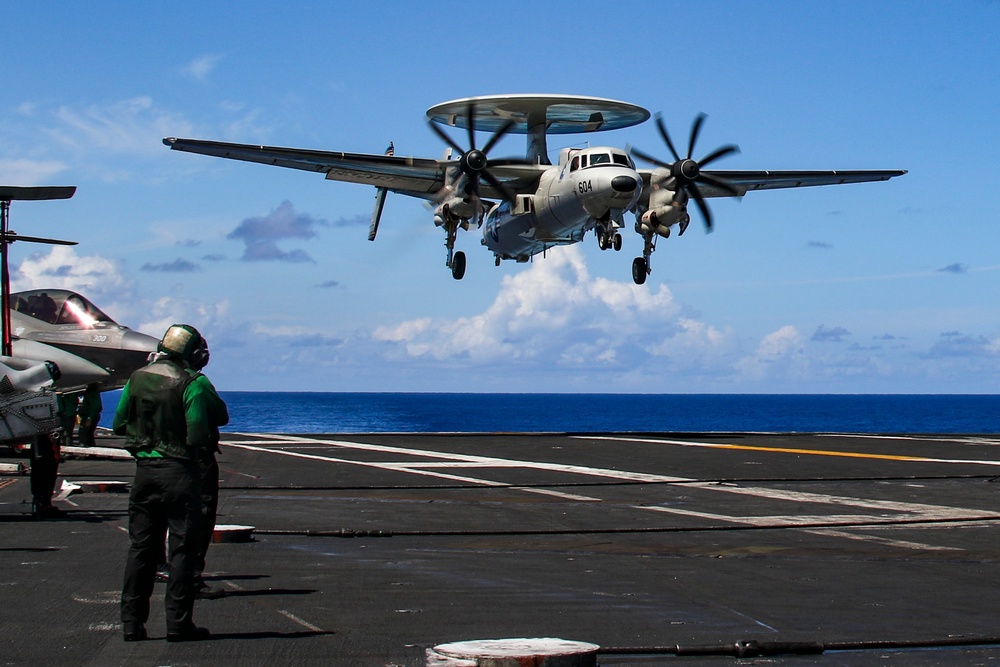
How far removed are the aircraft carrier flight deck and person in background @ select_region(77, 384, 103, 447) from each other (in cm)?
646

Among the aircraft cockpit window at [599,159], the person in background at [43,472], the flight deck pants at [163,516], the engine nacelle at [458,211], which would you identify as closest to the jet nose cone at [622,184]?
the aircraft cockpit window at [599,159]

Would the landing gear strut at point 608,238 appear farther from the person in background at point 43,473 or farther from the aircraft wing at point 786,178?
the person in background at point 43,473

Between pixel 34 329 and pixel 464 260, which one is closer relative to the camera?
pixel 34 329

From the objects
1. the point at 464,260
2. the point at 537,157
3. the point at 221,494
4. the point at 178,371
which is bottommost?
the point at 221,494

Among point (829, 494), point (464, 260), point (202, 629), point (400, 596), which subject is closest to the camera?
point (202, 629)

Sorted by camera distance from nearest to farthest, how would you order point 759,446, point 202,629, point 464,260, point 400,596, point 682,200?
1. point 202,629
2. point 400,596
3. point 759,446
4. point 682,200
5. point 464,260

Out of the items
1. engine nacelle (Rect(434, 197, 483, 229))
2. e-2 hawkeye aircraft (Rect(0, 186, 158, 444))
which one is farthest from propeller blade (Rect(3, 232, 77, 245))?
engine nacelle (Rect(434, 197, 483, 229))

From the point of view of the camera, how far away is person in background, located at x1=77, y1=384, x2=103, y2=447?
28.9 meters

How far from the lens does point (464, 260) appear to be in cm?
4812

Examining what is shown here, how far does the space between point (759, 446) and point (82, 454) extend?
60.2 feet

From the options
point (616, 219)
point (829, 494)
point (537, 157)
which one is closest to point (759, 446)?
point (616, 219)

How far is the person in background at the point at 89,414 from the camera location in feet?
94.7

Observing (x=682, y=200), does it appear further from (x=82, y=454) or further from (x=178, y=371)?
(x=178, y=371)

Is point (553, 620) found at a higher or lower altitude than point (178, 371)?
lower
